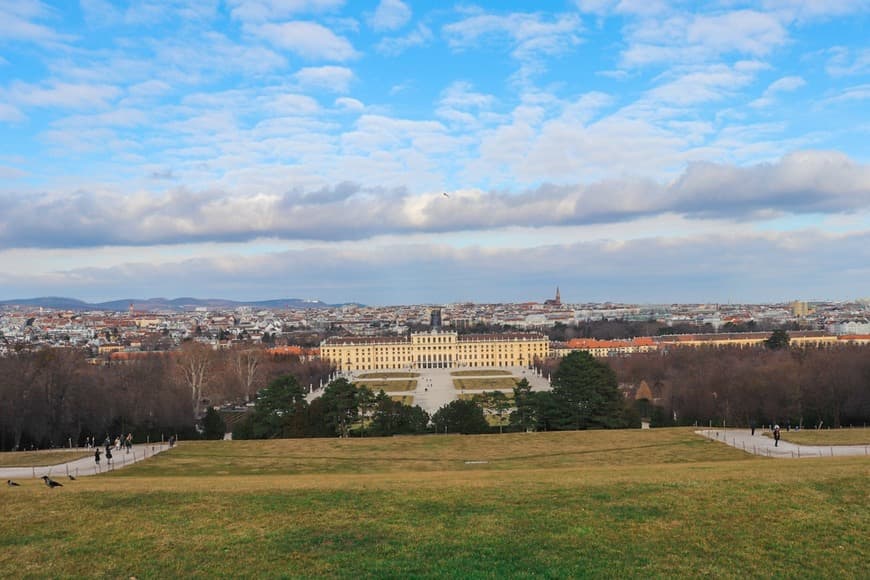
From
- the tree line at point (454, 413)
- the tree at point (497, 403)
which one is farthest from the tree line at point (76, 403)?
the tree at point (497, 403)

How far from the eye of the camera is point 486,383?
63906 mm

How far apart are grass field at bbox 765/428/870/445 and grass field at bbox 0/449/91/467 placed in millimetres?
23367

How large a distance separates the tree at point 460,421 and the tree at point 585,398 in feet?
11.6

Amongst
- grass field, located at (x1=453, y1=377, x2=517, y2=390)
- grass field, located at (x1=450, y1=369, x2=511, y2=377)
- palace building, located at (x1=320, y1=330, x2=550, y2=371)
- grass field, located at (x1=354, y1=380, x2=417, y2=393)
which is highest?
palace building, located at (x1=320, y1=330, x2=550, y2=371)

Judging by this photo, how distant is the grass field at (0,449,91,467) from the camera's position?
63.4 ft

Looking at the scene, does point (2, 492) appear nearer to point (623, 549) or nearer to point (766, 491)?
point (623, 549)

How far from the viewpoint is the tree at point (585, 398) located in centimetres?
2925

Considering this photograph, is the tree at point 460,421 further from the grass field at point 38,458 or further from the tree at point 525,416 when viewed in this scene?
the grass field at point 38,458

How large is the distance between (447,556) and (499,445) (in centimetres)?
1687

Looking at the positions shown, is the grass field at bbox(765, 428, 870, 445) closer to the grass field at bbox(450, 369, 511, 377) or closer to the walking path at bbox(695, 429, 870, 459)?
the walking path at bbox(695, 429, 870, 459)

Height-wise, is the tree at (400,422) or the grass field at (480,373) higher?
the tree at (400,422)

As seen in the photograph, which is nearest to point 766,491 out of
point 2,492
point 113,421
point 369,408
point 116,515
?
point 116,515

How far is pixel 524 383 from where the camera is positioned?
35.8 m

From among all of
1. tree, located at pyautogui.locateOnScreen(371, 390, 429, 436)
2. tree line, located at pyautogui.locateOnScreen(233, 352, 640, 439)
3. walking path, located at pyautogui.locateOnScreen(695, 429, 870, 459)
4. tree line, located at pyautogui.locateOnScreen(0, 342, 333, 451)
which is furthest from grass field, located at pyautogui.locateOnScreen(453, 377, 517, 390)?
walking path, located at pyautogui.locateOnScreen(695, 429, 870, 459)
